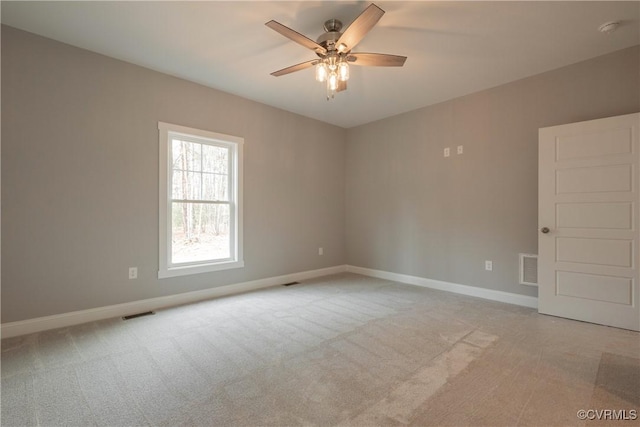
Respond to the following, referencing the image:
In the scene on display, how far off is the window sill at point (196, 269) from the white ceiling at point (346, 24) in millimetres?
2382

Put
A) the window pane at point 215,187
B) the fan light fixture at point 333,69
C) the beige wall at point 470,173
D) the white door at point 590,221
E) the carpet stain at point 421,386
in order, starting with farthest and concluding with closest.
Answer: the window pane at point 215,187, the beige wall at point 470,173, the white door at point 590,221, the fan light fixture at point 333,69, the carpet stain at point 421,386

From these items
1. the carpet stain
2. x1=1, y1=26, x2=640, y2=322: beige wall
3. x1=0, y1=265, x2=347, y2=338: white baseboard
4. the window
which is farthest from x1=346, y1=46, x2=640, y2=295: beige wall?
the window

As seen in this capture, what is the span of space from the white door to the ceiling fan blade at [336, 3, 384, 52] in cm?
247

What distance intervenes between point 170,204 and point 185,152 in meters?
0.71

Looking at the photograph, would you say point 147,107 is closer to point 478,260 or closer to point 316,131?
point 316,131

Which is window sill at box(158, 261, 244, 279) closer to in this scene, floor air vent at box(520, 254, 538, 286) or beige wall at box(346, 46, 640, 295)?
beige wall at box(346, 46, 640, 295)

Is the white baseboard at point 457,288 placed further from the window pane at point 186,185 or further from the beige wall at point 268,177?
the window pane at point 186,185

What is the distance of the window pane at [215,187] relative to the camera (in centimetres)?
393

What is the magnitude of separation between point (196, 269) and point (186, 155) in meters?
1.49

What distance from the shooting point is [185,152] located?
147 inches

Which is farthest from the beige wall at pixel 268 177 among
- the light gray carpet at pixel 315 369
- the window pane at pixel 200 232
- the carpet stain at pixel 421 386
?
the carpet stain at pixel 421 386

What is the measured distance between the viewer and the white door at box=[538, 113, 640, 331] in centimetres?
281

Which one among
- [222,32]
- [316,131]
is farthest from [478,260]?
[222,32]

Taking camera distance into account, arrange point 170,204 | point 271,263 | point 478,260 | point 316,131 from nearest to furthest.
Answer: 1. point 170,204
2. point 478,260
3. point 271,263
4. point 316,131
